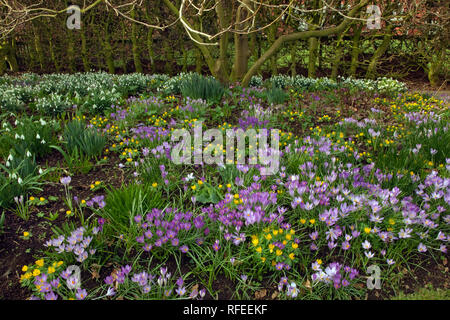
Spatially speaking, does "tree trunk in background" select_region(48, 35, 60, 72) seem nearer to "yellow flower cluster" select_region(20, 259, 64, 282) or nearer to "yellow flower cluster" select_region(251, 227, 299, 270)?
"yellow flower cluster" select_region(20, 259, 64, 282)

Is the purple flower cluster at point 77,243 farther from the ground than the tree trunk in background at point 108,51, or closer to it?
closer to it

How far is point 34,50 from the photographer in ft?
33.4

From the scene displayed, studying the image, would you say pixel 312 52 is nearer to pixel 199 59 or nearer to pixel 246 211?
pixel 199 59

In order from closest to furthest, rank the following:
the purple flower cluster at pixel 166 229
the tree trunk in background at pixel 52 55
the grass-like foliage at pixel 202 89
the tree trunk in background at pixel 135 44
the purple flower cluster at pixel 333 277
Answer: the purple flower cluster at pixel 333 277 → the purple flower cluster at pixel 166 229 → the grass-like foliage at pixel 202 89 → the tree trunk in background at pixel 135 44 → the tree trunk in background at pixel 52 55

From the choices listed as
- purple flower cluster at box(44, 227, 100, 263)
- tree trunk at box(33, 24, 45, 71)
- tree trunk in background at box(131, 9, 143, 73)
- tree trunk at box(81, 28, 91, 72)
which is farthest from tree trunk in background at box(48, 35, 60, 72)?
purple flower cluster at box(44, 227, 100, 263)

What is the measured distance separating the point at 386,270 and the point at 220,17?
199 inches

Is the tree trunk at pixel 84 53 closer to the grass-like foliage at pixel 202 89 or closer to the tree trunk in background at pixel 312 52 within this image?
the grass-like foliage at pixel 202 89

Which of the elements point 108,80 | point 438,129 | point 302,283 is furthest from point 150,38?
point 302,283

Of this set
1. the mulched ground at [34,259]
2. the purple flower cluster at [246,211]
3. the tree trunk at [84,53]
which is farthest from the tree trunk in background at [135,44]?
the purple flower cluster at [246,211]

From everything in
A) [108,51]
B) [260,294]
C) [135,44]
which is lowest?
[260,294]

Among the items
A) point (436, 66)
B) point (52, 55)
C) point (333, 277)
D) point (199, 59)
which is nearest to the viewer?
point (333, 277)

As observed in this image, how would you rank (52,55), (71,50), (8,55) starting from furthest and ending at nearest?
(8,55) → (52,55) → (71,50)

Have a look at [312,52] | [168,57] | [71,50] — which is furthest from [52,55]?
[312,52]

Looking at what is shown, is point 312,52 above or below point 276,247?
above
